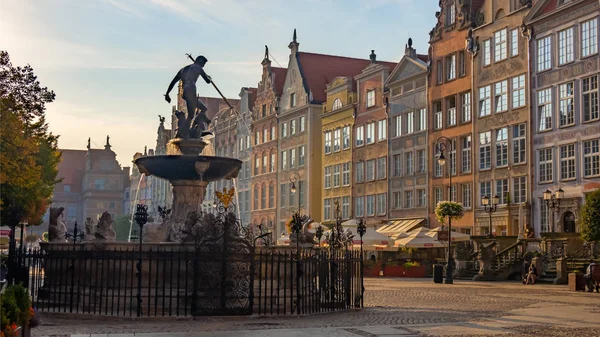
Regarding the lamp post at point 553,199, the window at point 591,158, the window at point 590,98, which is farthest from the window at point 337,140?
the window at point 591,158

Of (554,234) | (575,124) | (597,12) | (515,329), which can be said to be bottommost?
(515,329)

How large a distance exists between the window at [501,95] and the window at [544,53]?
111 inches

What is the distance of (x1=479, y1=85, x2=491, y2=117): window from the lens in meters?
49.3

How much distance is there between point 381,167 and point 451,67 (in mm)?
10006

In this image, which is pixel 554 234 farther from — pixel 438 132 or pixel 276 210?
pixel 276 210

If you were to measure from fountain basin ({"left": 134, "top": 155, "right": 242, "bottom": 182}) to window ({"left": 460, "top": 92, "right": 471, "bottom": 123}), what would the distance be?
92.3 feet

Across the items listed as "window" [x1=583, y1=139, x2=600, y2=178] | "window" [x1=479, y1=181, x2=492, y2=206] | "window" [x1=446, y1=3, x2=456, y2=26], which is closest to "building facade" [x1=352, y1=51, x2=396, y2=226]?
"window" [x1=446, y1=3, x2=456, y2=26]

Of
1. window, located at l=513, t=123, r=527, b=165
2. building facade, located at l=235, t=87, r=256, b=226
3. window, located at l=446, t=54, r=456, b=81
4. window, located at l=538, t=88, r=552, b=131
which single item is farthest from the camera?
building facade, located at l=235, t=87, r=256, b=226

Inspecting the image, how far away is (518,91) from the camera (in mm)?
46688

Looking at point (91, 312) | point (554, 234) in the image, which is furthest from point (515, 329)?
point (554, 234)

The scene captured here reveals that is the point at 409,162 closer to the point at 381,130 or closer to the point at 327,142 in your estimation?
the point at 381,130

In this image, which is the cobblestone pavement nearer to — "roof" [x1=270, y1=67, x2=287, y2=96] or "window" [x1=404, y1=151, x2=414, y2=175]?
"window" [x1=404, y1=151, x2=414, y2=175]

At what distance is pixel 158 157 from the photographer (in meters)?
24.0

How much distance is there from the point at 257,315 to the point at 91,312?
3.44 m
